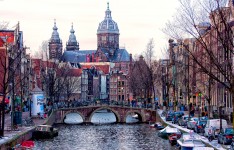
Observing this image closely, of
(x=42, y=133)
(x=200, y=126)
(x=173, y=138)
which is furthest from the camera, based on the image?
(x=42, y=133)

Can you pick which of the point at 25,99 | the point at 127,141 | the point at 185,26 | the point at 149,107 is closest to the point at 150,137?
the point at 127,141

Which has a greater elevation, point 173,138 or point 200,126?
point 200,126

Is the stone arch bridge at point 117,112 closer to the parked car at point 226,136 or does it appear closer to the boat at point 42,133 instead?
the boat at point 42,133

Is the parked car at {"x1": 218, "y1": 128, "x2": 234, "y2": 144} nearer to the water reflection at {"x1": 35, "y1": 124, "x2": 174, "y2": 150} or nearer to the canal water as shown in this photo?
the canal water

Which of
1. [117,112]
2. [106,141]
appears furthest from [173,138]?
[117,112]

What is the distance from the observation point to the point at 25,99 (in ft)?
346

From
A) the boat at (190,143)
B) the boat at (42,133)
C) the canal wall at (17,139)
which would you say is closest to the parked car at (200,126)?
the boat at (190,143)

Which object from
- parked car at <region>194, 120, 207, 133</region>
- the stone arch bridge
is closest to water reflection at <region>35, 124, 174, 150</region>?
parked car at <region>194, 120, 207, 133</region>

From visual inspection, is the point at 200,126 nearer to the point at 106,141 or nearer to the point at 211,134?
the point at 211,134

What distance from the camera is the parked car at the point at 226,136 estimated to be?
4038 centimetres

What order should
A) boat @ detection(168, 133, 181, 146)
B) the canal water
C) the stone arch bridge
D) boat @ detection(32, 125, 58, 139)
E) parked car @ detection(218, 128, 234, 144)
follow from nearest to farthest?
parked car @ detection(218, 128, 234, 144) → the canal water → boat @ detection(168, 133, 181, 146) → boat @ detection(32, 125, 58, 139) → the stone arch bridge

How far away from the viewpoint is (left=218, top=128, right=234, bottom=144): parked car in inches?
1590

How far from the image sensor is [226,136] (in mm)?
40844

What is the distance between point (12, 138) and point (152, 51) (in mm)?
56954
